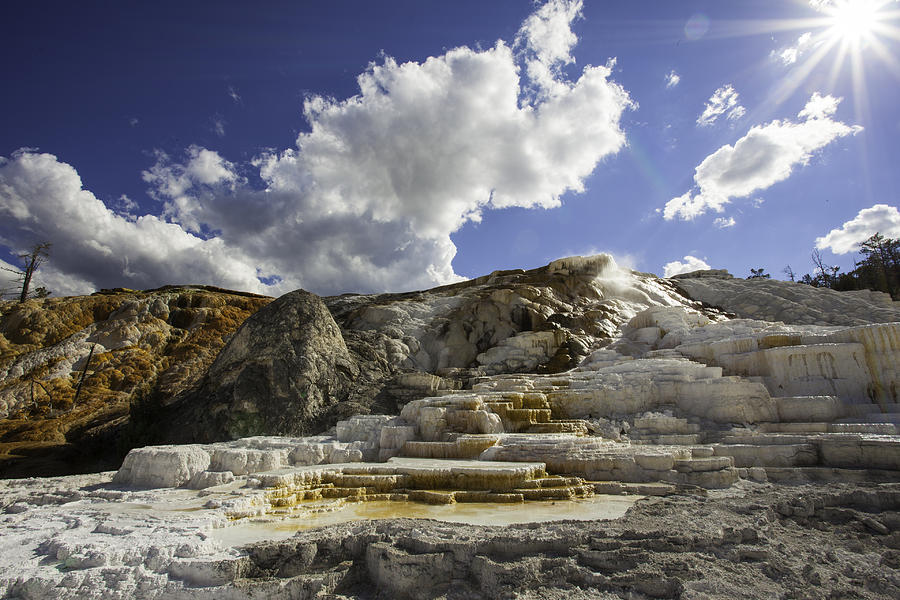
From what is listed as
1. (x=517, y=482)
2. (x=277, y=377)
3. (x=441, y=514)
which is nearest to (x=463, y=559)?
(x=441, y=514)

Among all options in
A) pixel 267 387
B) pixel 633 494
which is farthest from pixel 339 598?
pixel 267 387

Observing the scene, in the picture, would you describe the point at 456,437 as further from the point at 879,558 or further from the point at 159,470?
the point at 879,558

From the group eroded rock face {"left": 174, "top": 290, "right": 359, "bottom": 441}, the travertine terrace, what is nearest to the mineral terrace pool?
the travertine terrace

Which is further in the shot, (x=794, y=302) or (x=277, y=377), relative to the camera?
(x=794, y=302)

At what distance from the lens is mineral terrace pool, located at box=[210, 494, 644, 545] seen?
5240 millimetres

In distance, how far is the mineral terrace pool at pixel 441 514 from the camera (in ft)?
17.2

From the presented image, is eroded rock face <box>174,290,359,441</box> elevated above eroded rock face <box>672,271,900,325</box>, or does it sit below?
below

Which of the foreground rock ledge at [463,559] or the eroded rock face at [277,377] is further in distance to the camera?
the eroded rock face at [277,377]

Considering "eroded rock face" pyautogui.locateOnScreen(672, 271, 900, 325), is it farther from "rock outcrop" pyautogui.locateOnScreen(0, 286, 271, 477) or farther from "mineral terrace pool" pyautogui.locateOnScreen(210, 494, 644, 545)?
"rock outcrop" pyautogui.locateOnScreen(0, 286, 271, 477)

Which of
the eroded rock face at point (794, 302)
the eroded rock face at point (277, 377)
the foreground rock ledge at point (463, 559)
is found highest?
the eroded rock face at point (794, 302)

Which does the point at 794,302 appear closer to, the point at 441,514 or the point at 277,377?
the point at 277,377

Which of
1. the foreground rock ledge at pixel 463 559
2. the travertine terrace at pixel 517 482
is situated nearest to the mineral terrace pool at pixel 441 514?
the travertine terrace at pixel 517 482

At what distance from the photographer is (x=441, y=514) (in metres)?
6.08

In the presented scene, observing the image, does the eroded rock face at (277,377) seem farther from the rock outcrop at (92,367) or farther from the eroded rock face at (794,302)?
the eroded rock face at (794,302)
